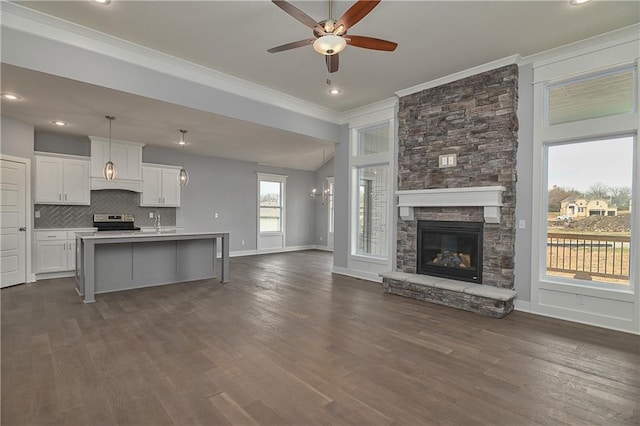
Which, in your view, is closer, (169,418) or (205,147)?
(169,418)

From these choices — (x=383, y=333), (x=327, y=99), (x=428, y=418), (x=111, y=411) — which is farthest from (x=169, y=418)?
(x=327, y=99)

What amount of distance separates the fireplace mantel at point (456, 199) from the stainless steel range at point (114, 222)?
5.89 metres

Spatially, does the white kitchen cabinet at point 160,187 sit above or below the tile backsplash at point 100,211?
above

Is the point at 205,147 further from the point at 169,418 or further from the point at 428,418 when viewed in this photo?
the point at 428,418

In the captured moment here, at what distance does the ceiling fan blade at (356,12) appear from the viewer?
7.64 ft

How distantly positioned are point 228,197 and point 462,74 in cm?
672

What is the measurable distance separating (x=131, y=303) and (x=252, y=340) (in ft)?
7.57

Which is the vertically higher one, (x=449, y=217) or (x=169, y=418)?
(x=449, y=217)

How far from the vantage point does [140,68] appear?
3988 millimetres

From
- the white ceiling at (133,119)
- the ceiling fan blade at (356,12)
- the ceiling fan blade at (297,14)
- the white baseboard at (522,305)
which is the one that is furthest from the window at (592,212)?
the white ceiling at (133,119)

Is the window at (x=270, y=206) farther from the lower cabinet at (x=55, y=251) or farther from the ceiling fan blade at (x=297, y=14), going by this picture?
the ceiling fan blade at (x=297, y=14)

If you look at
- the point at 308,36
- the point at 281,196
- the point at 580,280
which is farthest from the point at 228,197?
the point at 580,280

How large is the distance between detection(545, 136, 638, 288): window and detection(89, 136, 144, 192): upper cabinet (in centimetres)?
766

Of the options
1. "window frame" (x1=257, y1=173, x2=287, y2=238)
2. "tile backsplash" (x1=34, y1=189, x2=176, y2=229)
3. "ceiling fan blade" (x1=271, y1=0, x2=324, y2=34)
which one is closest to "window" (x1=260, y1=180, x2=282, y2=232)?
"window frame" (x1=257, y1=173, x2=287, y2=238)
